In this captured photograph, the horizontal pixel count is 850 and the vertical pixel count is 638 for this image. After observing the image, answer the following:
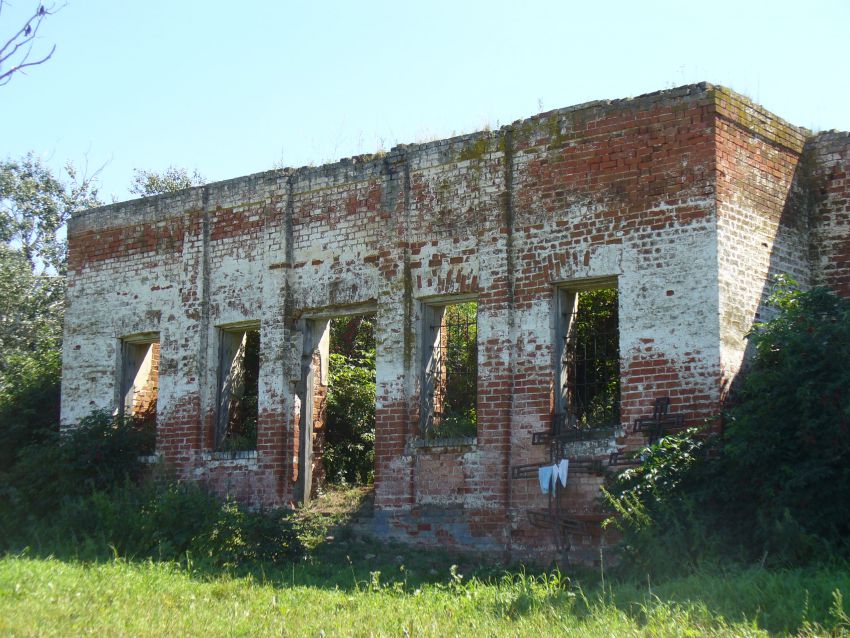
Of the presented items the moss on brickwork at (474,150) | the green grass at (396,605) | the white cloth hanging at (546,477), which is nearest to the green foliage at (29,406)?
the green grass at (396,605)

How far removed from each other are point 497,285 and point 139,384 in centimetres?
634

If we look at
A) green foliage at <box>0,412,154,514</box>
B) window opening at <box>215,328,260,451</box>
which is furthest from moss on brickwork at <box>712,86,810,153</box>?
green foliage at <box>0,412,154,514</box>

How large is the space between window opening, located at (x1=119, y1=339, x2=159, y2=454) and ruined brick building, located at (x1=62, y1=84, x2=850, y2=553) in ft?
0.65

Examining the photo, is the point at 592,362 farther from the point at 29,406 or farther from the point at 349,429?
the point at 29,406

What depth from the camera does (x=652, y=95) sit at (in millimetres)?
12289

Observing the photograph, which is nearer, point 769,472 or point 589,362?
point 769,472

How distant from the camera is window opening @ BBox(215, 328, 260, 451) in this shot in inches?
603

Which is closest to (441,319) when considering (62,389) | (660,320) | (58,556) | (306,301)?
(306,301)

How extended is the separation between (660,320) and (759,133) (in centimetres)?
247

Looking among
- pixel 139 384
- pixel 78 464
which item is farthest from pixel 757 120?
pixel 78 464

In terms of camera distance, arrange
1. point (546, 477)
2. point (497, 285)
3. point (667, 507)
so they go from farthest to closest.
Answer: point (497, 285) < point (546, 477) < point (667, 507)


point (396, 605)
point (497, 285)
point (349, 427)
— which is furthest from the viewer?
point (349, 427)

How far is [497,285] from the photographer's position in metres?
13.0

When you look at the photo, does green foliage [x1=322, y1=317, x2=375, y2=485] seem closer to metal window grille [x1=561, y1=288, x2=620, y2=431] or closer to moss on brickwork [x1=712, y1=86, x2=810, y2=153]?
metal window grille [x1=561, y1=288, x2=620, y2=431]
